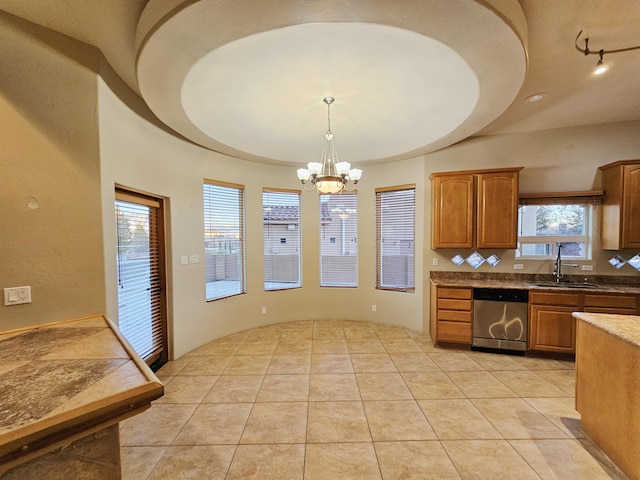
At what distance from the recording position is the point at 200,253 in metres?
3.78

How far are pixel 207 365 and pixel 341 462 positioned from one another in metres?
2.04

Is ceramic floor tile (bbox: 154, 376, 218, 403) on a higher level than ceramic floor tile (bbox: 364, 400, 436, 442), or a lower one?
lower

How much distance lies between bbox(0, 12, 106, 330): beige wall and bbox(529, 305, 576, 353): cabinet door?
179 inches

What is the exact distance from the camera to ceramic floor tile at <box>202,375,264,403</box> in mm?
2613

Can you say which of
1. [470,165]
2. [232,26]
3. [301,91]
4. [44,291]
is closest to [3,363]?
[44,291]

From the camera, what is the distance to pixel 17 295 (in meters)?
1.78

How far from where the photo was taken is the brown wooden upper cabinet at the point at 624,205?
3316 mm

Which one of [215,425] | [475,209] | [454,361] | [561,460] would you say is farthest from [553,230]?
[215,425]

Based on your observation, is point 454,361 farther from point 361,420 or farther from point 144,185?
point 144,185

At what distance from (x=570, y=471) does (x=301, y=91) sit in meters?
3.54

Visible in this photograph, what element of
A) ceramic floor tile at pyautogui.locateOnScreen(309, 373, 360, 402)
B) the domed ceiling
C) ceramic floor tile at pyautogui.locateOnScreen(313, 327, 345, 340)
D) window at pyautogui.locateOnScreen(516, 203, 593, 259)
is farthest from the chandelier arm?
ceramic floor tile at pyautogui.locateOnScreen(313, 327, 345, 340)

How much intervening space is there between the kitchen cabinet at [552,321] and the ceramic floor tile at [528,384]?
0.55 meters

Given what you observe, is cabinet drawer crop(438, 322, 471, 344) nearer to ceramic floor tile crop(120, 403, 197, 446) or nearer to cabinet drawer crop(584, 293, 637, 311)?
cabinet drawer crop(584, 293, 637, 311)

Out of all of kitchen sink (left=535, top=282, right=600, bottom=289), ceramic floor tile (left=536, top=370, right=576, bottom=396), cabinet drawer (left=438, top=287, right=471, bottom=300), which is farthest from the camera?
cabinet drawer (left=438, top=287, right=471, bottom=300)
